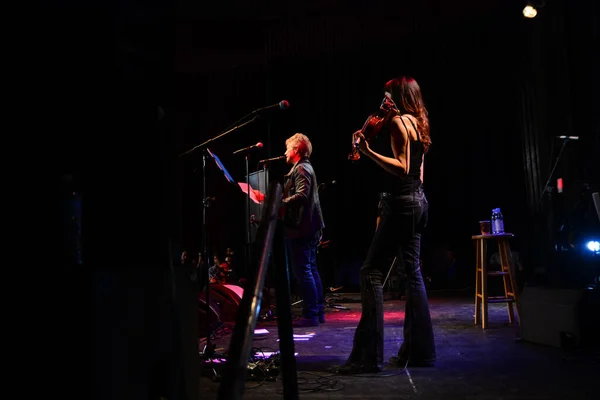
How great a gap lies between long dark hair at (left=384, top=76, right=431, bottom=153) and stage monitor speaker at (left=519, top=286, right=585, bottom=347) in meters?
1.53

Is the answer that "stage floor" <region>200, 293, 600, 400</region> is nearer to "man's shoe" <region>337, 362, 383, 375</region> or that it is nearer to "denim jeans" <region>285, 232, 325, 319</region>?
"man's shoe" <region>337, 362, 383, 375</region>

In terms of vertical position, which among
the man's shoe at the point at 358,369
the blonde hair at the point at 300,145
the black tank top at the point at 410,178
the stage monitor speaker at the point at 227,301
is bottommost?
the man's shoe at the point at 358,369

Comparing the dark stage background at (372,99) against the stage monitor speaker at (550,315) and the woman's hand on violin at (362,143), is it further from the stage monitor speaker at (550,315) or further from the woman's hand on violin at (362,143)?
the woman's hand on violin at (362,143)

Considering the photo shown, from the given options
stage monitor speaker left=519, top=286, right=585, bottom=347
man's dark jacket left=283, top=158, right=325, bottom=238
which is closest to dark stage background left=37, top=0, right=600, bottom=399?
man's dark jacket left=283, top=158, right=325, bottom=238

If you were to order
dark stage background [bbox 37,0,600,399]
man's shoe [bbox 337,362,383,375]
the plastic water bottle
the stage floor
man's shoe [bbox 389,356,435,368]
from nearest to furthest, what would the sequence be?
the stage floor < man's shoe [bbox 337,362,383,375] < man's shoe [bbox 389,356,435,368] < the plastic water bottle < dark stage background [bbox 37,0,600,399]

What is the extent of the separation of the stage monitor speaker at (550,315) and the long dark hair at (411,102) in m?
1.53

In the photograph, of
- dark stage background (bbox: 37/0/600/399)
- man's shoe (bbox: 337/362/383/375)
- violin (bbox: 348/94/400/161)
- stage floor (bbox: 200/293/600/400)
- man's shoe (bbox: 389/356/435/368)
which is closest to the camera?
stage floor (bbox: 200/293/600/400)

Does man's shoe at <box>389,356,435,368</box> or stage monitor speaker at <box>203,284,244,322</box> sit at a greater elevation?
stage monitor speaker at <box>203,284,244,322</box>

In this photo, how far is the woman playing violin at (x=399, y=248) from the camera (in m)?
2.87

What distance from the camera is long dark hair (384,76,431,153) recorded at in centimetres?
315

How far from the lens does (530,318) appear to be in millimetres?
3697

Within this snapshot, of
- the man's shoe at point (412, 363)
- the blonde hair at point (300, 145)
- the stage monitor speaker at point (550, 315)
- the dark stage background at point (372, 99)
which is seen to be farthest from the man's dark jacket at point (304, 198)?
the dark stage background at point (372, 99)

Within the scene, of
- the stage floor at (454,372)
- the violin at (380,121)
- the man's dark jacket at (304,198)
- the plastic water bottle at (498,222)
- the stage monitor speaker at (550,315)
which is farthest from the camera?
the man's dark jacket at (304,198)

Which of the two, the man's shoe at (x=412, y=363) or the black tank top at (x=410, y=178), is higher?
the black tank top at (x=410, y=178)
